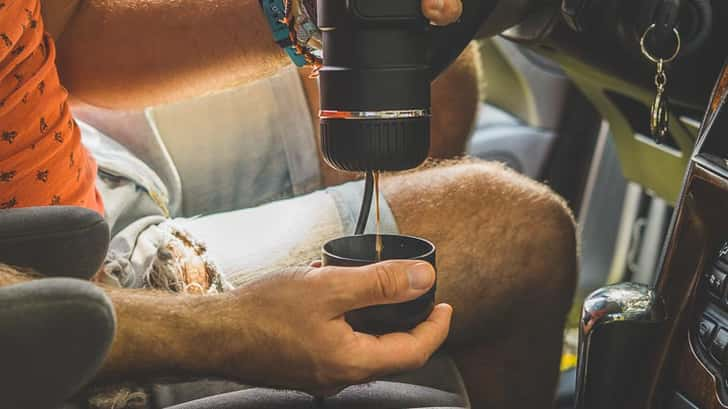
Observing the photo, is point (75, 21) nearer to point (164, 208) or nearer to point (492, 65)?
point (164, 208)

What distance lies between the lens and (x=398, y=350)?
61cm

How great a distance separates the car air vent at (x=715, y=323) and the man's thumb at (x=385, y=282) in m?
0.20

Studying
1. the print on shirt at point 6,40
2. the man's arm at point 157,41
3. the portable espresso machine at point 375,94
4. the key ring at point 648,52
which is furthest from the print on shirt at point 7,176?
the key ring at point 648,52

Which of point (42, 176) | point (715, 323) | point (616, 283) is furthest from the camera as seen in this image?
point (42, 176)

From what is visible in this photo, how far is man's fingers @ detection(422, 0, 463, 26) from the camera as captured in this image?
0.58 metres

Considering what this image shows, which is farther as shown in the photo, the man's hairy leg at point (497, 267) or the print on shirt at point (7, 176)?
the man's hairy leg at point (497, 267)

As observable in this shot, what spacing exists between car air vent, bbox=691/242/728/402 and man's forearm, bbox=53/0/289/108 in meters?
0.55

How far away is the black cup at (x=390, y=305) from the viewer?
0.61m

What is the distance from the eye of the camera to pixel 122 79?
99cm

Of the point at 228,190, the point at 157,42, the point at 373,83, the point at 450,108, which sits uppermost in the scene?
the point at 373,83

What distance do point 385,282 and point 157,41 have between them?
532 mm

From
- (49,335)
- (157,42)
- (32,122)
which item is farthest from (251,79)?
(49,335)

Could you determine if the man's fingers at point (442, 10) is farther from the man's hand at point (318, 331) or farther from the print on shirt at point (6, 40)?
the print on shirt at point (6, 40)

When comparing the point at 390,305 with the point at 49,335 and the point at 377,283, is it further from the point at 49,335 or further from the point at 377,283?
the point at 49,335
